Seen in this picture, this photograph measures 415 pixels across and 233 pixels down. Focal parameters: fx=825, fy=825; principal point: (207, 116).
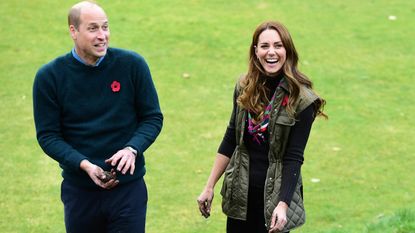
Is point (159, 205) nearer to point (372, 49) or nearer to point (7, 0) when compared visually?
point (372, 49)

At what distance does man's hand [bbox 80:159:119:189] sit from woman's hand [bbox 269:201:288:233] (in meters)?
0.83

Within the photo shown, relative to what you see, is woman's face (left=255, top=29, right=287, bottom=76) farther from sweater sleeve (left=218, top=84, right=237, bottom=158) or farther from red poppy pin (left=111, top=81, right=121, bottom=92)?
red poppy pin (left=111, top=81, right=121, bottom=92)

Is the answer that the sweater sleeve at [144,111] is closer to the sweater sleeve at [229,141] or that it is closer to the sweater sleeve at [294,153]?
the sweater sleeve at [229,141]

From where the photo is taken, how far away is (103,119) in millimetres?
4309

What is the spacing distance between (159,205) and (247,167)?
295cm

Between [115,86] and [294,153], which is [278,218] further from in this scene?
[115,86]

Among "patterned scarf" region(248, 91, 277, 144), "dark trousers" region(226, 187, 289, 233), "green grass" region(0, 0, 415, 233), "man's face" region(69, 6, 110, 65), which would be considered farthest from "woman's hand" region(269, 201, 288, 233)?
"green grass" region(0, 0, 415, 233)

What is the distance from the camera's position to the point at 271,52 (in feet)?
14.1

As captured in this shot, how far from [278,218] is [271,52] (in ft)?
2.83

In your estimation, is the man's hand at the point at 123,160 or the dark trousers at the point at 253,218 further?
the dark trousers at the point at 253,218

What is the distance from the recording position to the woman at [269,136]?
4238mm

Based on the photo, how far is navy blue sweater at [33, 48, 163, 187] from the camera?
428 centimetres

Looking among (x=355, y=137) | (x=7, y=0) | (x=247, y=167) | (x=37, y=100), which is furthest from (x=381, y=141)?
(x=7, y=0)

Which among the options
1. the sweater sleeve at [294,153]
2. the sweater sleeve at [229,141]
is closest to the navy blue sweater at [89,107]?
the sweater sleeve at [229,141]
